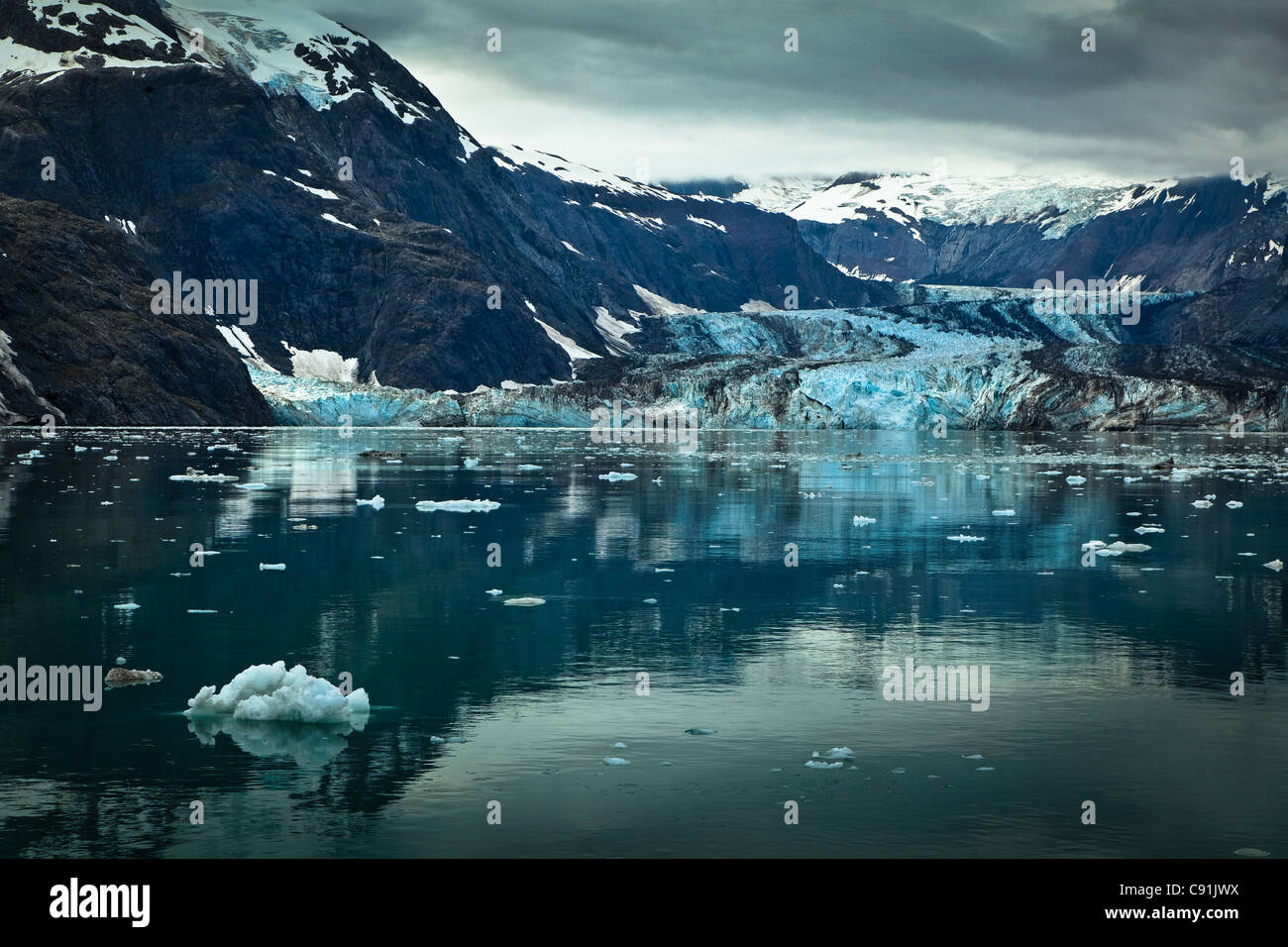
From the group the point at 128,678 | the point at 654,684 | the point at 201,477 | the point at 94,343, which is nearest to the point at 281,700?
the point at 128,678

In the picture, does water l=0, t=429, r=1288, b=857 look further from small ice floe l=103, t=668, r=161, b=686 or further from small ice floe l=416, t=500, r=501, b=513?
small ice floe l=416, t=500, r=501, b=513

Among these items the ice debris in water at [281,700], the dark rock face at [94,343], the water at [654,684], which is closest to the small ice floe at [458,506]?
the water at [654,684]

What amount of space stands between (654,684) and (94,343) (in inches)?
5300

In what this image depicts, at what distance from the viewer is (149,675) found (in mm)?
14086

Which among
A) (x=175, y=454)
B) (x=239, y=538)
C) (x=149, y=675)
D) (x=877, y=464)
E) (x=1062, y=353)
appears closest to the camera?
(x=149, y=675)

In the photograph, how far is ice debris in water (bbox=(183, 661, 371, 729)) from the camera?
489 inches

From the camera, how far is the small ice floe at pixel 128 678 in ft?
45.7

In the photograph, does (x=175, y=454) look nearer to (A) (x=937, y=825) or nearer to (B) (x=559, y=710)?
(B) (x=559, y=710)

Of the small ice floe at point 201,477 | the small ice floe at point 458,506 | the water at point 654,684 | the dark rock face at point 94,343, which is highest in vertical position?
the dark rock face at point 94,343

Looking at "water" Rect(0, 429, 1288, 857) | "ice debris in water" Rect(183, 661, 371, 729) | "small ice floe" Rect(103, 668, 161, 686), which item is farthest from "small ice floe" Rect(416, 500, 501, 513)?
"ice debris in water" Rect(183, 661, 371, 729)

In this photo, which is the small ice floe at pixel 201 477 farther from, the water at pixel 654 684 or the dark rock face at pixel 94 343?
the dark rock face at pixel 94 343

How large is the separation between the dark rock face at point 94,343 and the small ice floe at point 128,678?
109922 mm

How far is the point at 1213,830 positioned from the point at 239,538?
21.5 m
